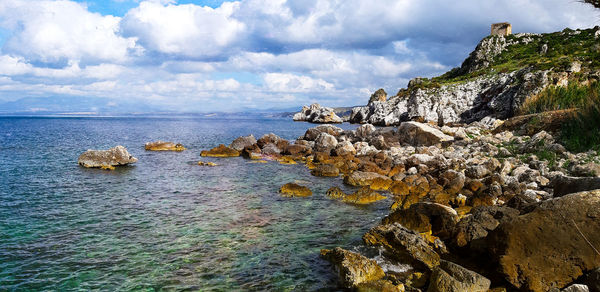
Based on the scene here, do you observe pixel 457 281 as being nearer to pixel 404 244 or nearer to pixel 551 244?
pixel 551 244

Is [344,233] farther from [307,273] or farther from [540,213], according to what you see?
[540,213]

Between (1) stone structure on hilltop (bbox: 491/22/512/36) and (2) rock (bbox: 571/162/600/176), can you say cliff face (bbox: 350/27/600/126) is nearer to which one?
(1) stone structure on hilltop (bbox: 491/22/512/36)

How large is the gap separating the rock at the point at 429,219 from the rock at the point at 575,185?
4373 millimetres

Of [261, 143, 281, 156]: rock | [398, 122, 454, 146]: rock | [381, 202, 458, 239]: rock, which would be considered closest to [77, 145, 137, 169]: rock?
[261, 143, 281, 156]: rock

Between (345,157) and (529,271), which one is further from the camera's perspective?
(345,157)

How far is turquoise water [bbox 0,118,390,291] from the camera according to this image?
10828 mm

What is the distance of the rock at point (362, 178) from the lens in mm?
24645

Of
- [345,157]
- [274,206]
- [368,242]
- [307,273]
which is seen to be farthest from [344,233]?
[345,157]

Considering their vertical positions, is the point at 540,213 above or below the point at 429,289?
above

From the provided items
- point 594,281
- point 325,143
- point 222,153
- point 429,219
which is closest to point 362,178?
point 429,219

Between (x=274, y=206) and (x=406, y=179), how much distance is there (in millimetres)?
10517

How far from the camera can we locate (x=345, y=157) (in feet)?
116

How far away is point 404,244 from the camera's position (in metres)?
12.2

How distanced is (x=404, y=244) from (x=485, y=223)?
3202mm
